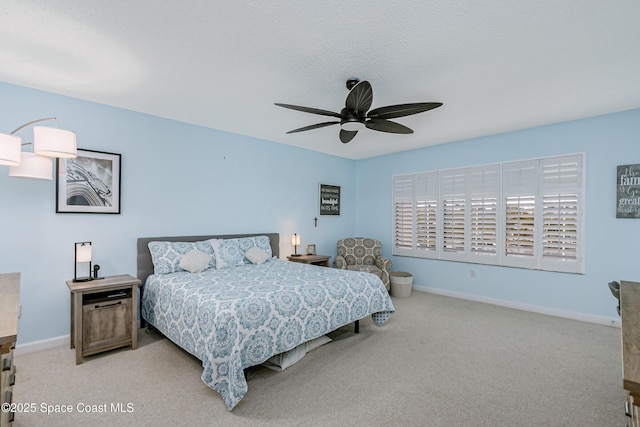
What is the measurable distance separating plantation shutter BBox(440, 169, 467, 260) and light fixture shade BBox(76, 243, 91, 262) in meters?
5.12

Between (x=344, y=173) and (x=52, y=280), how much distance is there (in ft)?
16.5

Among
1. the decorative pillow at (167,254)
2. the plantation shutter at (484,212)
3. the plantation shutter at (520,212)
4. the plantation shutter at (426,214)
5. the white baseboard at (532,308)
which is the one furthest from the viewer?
the plantation shutter at (426,214)

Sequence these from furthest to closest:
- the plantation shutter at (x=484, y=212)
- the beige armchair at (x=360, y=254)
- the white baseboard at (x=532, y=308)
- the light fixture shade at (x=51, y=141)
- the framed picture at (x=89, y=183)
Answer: the beige armchair at (x=360, y=254) < the plantation shutter at (x=484, y=212) < the white baseboard at (x=532, y=308) < the framed picture at (x=89, y=183) < the light fixture shade at (x=51, y=141)

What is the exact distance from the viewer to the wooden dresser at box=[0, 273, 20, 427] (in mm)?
1190

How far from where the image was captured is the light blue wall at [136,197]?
125 inches

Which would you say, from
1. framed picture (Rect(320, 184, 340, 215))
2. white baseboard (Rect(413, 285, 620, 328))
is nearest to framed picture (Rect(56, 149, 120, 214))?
framed picture (Rect(320, 184, 340, 215))

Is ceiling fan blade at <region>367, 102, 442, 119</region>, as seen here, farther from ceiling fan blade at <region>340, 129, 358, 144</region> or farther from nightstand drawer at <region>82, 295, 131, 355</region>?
nightstand drawer at <region>82, 295, 131, 355</region>

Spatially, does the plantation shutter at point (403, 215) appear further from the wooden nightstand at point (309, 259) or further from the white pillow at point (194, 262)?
the white pillow at point (194, 262)

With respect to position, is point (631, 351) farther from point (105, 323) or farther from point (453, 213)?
point (453, 213)

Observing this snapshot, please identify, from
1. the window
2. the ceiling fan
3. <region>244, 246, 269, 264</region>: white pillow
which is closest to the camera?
the ceiling fan

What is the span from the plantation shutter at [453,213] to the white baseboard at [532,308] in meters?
A: 0.64

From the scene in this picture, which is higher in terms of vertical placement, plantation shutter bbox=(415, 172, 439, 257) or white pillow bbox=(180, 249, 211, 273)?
plantation shutter bbox=(415, 172, 439, 257)

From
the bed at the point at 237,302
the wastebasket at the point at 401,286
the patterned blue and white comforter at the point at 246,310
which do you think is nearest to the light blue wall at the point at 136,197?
the bed at the point at 237,302

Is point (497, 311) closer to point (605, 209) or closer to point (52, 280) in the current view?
point (605, 209)
